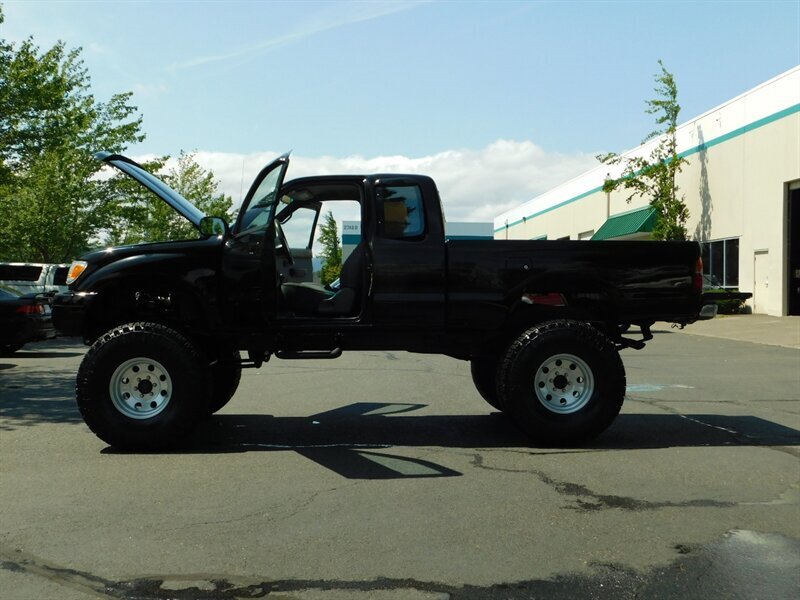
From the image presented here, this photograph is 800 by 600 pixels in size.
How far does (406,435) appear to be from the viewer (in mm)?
7668

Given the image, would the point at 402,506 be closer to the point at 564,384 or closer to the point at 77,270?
the point at 564,384

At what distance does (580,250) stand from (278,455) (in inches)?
120

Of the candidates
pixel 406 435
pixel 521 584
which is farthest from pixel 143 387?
pixel 521 584

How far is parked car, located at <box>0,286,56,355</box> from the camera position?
15328 millimetres

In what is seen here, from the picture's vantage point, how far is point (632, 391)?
35.3 ft

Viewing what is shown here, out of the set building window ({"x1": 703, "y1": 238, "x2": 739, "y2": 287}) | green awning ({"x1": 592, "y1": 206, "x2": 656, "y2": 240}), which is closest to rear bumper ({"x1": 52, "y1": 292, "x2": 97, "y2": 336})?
building window ({"x1": 703, "y1": 238, "x2": 739, "y2": 287})

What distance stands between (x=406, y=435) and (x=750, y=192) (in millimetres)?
25078

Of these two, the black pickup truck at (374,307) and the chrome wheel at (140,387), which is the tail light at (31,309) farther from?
the chrome wheel at (140,387)

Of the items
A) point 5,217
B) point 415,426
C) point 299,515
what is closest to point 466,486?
point 299,515

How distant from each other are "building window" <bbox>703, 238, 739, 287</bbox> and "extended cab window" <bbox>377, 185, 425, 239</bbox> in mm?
24938

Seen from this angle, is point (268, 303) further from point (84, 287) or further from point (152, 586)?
point (152, 586)

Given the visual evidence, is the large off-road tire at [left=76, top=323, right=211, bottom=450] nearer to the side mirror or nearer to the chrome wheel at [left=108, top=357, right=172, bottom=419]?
the chrome wheel at [left=108, top=357, right=172, bottom=419]

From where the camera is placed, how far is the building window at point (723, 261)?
101 ft

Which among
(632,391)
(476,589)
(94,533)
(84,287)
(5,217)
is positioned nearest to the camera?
(476,589)
